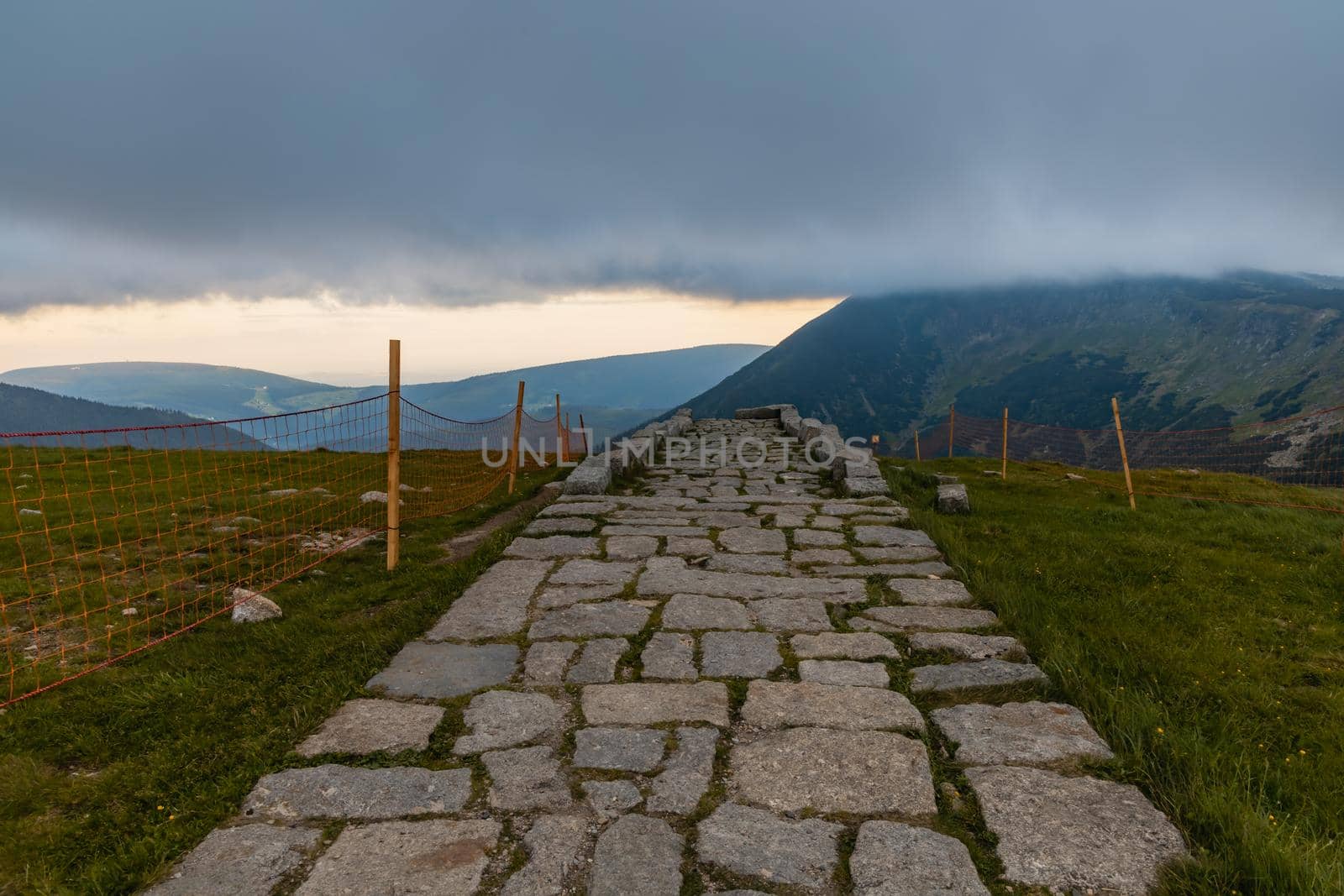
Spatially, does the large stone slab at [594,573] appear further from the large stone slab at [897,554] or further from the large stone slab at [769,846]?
the large stone slab at [769,846]

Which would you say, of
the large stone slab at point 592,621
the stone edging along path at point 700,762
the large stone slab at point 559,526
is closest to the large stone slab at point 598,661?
the stone edging along path at point 700,762

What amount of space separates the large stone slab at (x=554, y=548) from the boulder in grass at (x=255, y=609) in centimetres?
190

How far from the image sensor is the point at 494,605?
511cm

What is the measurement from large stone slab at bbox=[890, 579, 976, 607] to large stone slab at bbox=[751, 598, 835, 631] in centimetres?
74

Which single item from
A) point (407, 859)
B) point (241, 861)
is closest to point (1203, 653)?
point (407, 859)

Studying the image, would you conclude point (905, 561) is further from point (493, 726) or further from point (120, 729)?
point (120, 729)

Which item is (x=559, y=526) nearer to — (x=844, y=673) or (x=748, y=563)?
(x=748, y=563)

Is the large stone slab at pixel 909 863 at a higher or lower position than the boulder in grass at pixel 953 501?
lower

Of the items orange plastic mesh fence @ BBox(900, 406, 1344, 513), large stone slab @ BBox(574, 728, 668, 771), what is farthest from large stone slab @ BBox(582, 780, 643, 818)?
orange plastic mesh fence @ BBox(900, 406, 1344, 513)

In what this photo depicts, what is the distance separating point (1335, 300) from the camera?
179m

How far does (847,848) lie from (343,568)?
226 inches

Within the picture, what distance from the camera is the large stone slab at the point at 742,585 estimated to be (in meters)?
5.28

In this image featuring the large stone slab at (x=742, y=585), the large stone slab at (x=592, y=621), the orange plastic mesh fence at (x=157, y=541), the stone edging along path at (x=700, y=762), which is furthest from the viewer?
the large stone slab at (x=742, y=585)

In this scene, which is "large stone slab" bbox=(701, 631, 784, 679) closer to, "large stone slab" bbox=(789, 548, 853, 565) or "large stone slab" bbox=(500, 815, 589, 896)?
"large stone slab" bbox=(500, 815, 589, 896)
